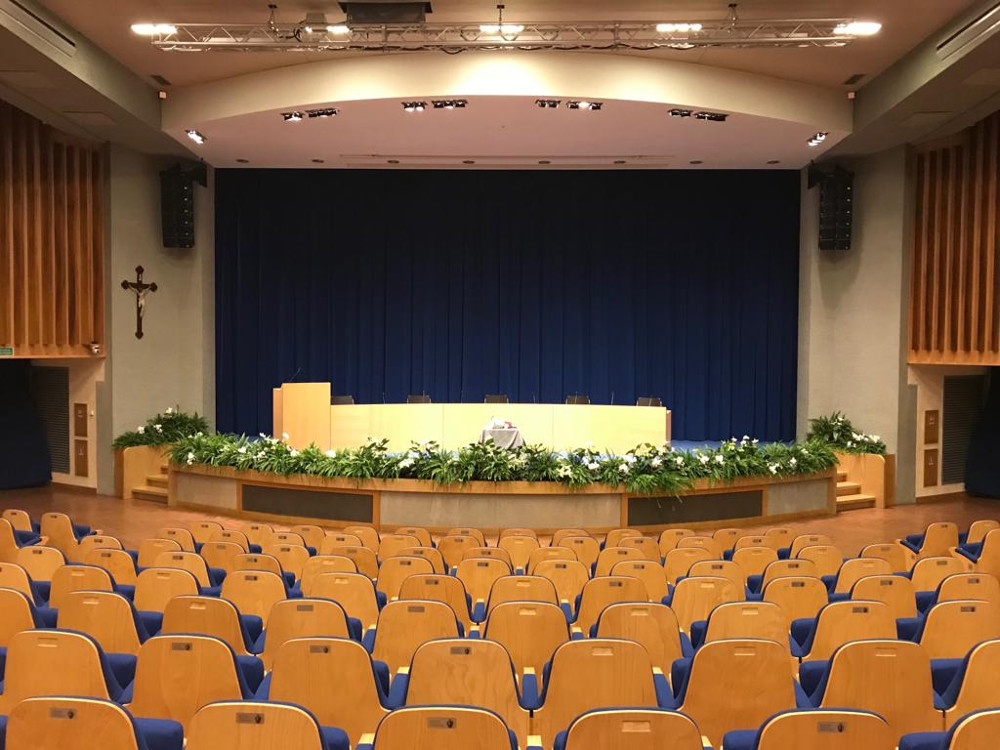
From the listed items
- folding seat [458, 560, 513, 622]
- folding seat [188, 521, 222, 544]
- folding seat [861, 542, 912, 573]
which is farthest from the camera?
folding seat [188, 521, 222, 544]

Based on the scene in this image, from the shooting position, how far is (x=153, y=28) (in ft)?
34.9

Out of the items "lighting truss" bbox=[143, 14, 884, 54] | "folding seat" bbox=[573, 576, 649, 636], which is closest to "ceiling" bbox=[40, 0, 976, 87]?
"lighting truss" bbox=[143, 14, 884, 54]

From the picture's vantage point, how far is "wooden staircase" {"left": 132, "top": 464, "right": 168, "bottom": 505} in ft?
47.2

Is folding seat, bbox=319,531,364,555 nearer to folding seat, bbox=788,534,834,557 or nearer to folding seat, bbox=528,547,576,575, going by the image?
folding seat, bbox=528,547,576,575

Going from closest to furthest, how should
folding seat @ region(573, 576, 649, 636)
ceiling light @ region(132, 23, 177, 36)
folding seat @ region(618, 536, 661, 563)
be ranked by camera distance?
1. folding seat @ region(573, 576, 649, 636)
2. folding seat @ region(618, 536, 661, 563)
3. ceiling light @ region(132, 23, 177, 36)

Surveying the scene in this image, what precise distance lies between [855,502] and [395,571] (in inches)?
391

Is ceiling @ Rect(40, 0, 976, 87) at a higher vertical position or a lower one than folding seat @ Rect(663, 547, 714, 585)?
higher

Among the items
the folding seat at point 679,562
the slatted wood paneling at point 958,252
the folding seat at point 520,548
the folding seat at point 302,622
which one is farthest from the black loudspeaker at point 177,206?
the folding seat at point 302,622

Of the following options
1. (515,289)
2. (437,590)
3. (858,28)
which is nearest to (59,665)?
(437,590)

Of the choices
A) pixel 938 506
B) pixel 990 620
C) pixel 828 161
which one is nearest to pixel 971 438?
pixel 938 506

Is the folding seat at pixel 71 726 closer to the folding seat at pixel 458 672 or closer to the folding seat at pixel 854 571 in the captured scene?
the folding seat at pixel 458 672

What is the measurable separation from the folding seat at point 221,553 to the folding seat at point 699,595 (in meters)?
3.60

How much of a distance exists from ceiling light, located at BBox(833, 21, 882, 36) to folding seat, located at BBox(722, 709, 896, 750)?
377 inches

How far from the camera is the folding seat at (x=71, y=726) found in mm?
2715
